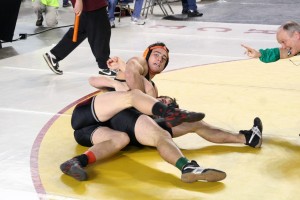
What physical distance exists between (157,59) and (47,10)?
21.3 ft

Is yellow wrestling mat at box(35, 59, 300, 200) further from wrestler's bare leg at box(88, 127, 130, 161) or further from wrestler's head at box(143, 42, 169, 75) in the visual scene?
wrestler's head at box(143, 42, 169, 75)

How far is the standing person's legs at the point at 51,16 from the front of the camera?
10219mm

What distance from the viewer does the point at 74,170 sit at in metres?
3.58

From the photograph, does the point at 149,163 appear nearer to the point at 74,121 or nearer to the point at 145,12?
the point at 74,121

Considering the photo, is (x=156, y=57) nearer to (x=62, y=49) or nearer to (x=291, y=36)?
(x=291, y=36)

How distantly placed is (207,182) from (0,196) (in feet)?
4.12

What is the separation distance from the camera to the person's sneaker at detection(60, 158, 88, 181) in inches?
140

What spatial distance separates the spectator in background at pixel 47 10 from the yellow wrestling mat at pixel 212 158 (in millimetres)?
4866

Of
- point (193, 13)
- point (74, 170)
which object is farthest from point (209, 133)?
point (193, 13)

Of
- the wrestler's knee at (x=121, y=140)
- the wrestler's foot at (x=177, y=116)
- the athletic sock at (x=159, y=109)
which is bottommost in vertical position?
the wrestler's knee at (x=121, y=140)

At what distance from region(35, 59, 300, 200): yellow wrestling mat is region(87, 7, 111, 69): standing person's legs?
3.25 ft

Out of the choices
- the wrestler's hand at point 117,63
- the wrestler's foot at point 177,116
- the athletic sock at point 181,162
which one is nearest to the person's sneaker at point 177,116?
the wrestler's foot at point 177,116

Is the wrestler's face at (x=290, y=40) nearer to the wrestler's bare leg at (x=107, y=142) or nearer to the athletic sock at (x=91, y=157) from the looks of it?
the wrestler's bare leg at (x=107, y=142)

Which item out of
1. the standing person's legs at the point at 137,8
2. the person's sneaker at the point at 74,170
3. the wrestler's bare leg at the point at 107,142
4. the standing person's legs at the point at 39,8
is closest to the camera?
the person's sneaker at the point at 74,170
